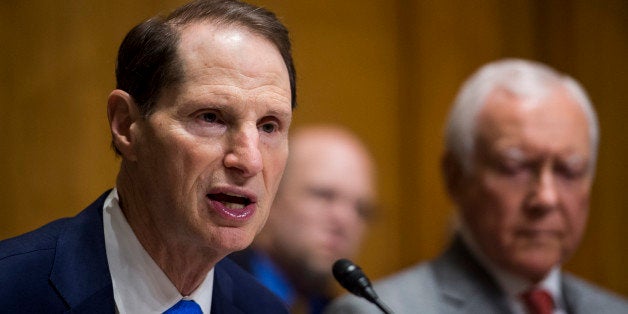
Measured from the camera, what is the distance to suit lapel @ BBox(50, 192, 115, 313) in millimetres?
1359

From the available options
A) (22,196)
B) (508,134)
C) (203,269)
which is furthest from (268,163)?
(22,196)

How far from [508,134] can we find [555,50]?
1432mm

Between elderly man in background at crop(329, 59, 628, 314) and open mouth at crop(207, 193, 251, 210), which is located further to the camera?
elderly man in background at crop(329, 59, 628, 314)

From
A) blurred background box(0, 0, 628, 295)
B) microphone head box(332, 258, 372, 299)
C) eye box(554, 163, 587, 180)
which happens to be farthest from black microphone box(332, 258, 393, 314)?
blurred background box(0, 0, 628, 295)

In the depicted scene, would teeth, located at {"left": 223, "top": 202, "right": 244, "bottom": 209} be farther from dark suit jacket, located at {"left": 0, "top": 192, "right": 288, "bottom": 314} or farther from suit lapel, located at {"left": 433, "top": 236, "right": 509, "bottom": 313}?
suit lapel, located at {"left": 433, "top": 236, "right": 509, "bottom": 313}

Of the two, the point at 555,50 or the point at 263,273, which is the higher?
the point at 555,50

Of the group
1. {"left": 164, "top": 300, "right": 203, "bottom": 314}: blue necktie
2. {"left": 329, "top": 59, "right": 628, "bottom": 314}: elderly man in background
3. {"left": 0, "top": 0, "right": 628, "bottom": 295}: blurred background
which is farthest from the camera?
{"left": 0, "top": 0, "right": 628, "bottom": 295}: blurred background

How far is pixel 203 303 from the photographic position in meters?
1.51

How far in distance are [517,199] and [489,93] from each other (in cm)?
28

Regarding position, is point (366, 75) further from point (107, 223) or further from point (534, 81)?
point (107, 223)

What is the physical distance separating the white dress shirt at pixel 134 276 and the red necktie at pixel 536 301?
39.8 inches

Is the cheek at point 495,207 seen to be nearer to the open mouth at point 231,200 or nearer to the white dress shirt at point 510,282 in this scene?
the white dress shirt at point 510,282

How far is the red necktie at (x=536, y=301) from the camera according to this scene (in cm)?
214

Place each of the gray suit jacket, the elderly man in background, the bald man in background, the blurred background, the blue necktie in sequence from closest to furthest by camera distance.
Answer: the blue necktie < the gray suit jacket < the elderly man in background < the bald man in background < the blurred background
